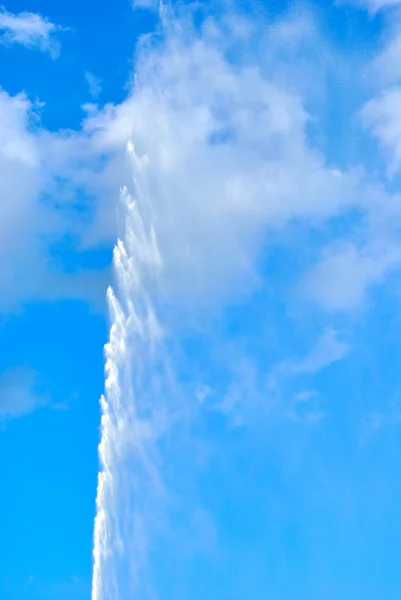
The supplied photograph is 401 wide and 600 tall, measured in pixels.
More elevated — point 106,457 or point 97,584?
point 106,457

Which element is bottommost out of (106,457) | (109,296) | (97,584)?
(97,584)

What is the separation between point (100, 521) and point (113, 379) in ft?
31.8

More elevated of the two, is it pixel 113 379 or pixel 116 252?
pixel 116 252

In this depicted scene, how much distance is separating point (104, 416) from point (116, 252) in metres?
11.7

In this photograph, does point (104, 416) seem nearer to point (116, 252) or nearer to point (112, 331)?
point (112, 331)

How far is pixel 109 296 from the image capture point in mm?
66562

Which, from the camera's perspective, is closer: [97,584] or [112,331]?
[97,584]

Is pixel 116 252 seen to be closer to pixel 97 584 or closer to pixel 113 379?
pixel 113 379

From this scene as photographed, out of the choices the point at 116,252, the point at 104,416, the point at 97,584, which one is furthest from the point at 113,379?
the point at 97,584

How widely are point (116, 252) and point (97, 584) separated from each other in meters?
→ 22.7

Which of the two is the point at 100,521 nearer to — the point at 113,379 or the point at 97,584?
the point at 97,584

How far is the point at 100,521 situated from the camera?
62.4 meters

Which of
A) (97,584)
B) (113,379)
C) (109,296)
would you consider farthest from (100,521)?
(109,296)

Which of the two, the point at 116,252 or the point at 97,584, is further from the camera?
the point at 116,252
